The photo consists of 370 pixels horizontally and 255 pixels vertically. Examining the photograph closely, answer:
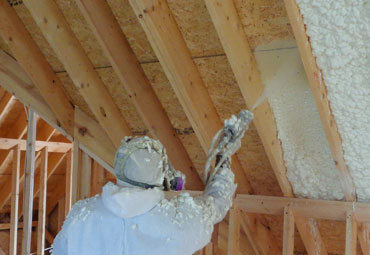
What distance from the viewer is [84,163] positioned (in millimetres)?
3645

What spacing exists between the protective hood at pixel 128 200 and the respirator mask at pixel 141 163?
0.06 metres

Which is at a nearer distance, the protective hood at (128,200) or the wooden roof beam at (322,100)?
the protective hood at (128,200)

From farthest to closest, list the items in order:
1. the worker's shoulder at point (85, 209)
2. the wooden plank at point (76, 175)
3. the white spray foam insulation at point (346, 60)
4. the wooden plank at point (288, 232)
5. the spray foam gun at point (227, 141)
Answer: the wooden plank at point (76, 175) < the wooden plank at point (288, 232) < the spray foam gun at point (227, 141) < the white spray foam insulation at point (346, 60) < the worker's shoulder at point (85, 209)

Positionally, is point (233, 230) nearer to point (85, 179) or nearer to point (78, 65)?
point (85, 179)

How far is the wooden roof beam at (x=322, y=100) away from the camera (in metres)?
1.94

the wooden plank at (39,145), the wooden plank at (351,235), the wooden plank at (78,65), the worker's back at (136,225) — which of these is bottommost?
the worker's back at (136,225)

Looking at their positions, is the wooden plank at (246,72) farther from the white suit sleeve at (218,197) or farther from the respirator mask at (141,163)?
the respirator mask at (141,163)

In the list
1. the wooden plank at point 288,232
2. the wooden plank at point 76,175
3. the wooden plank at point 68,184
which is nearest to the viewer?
the wooden plank at point 288,232

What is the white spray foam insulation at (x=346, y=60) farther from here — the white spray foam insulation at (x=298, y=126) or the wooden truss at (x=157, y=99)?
the white spray foam insulation at (x=298, y=126)

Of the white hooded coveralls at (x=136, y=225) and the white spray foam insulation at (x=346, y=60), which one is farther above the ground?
the white spray foam insulation at (x=346, y=60)

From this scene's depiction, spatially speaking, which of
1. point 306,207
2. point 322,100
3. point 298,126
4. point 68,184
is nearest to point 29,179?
point 68,184

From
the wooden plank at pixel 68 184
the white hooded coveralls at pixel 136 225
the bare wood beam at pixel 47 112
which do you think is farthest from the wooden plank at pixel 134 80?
the wooden plank at pixel 68 184

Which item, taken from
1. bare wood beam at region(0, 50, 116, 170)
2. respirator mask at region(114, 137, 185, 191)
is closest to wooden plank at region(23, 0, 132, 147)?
bare wood beam at region(0, 50, 116, 170)

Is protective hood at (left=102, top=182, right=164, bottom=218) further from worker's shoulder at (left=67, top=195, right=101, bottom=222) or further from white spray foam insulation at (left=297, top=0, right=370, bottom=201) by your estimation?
white spray foam insulation at (left=297, top=0, right=370, bottom=201)
